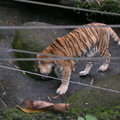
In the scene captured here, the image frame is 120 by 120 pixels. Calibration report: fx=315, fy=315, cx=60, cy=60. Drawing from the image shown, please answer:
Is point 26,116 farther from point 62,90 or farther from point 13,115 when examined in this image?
point 62,90

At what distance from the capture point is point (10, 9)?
6.65 meters

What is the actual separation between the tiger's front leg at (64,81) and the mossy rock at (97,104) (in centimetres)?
57

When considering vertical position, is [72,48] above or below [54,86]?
above

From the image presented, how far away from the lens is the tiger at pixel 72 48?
13.2ft

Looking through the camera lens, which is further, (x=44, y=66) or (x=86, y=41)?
(x=86, y=41)

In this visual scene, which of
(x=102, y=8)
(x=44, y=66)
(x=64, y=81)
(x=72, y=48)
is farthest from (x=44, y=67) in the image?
(x=102, y=8)

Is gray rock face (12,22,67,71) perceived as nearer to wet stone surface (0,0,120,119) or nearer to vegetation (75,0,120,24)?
wet stone surface (0,0,120,119)

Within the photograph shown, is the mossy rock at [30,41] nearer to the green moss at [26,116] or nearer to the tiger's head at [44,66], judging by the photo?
the tiger's head at [44,66]

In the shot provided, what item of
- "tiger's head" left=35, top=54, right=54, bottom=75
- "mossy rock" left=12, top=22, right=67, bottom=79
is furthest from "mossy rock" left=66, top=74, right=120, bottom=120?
"mossy rock" left=12, top=22, right=67, bottom=79

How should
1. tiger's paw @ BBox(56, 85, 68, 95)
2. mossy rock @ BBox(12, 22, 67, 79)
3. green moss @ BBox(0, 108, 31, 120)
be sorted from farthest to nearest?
mossy rock @ BBox(12, 22, 67, 79) < tiger's paw @ BBox(56, 85, 68, 95) < green moss @ BBox(0, 108, 31, 120)

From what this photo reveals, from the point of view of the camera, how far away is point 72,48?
4.14 meters

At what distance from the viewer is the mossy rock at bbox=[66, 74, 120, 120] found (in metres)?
3.19

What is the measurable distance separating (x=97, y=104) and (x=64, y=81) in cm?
86

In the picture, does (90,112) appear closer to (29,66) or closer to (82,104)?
(82,104)
